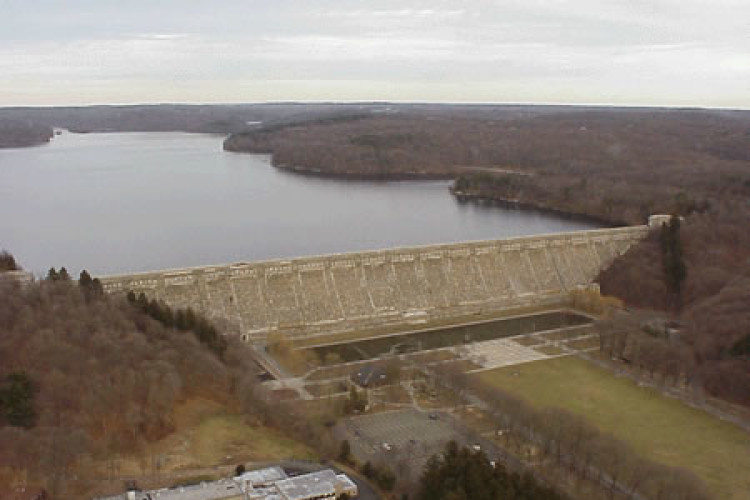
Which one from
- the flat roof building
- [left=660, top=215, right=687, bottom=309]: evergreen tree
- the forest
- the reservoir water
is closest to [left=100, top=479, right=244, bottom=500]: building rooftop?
the flat roof building

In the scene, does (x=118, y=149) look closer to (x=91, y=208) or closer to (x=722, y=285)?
(x=91, y=208)

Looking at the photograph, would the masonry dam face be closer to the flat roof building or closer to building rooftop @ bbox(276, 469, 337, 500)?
the flat roof building

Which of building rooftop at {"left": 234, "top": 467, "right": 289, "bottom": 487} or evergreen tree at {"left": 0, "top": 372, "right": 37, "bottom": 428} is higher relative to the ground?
evergreen tree at {"left": 0, "top": 372, "right": 37, "bottom": 428}

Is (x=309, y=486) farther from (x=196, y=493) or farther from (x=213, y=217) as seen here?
(x=213, y=217)

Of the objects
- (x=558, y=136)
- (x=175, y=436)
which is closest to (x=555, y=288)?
(x=175, y=436)

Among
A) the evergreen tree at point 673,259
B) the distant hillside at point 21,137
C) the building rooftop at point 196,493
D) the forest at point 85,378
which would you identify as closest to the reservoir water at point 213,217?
the evergreen tree at point 673,259

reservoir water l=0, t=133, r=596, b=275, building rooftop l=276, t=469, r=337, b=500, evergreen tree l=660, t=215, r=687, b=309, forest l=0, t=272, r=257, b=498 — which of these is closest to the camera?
building rooftop l=276, t=469, r=337, b=500
